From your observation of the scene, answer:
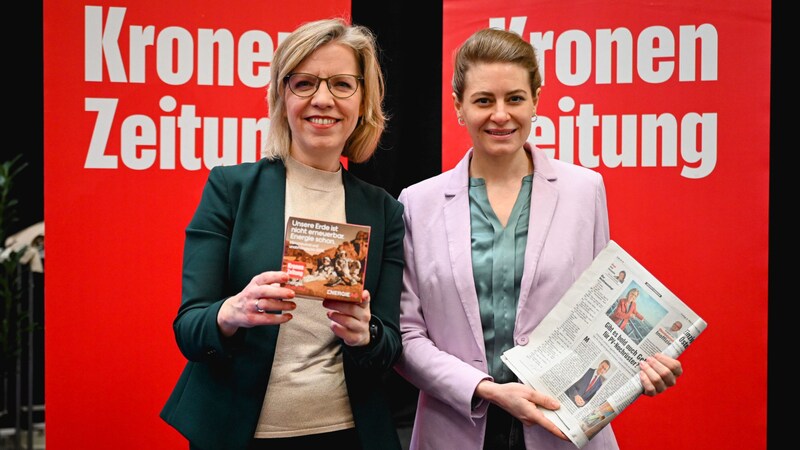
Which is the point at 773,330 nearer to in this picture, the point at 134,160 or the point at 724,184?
the point at 724,184

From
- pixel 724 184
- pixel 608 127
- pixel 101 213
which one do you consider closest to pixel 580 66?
pixel 608 127

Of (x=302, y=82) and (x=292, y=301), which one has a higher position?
(x=302, y=82)

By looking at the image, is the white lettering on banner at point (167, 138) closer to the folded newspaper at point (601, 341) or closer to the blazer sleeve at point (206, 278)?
the blazer sleeve at point (206, 278)

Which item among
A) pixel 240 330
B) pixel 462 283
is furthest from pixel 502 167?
pixel 240 330

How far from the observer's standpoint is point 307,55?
192 centimetres

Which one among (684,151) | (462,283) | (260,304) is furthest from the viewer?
(684,151)

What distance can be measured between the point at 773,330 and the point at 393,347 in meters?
2.62

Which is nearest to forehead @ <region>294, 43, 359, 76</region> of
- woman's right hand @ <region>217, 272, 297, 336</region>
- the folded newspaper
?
woman's right hand @ <region>217, 272, 297, 336</region>

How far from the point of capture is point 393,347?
1.92 meters

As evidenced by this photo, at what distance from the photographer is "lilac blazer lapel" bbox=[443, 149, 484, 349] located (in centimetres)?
207

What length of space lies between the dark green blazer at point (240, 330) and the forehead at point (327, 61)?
26 centimetres

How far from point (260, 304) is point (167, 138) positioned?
6.40 ft

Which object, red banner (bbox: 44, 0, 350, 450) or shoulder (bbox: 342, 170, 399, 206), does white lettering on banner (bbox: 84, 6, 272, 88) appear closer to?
red banner (bbox: 44, 0, 350, 450)

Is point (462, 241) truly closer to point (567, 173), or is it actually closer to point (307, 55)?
point (567, 173)
